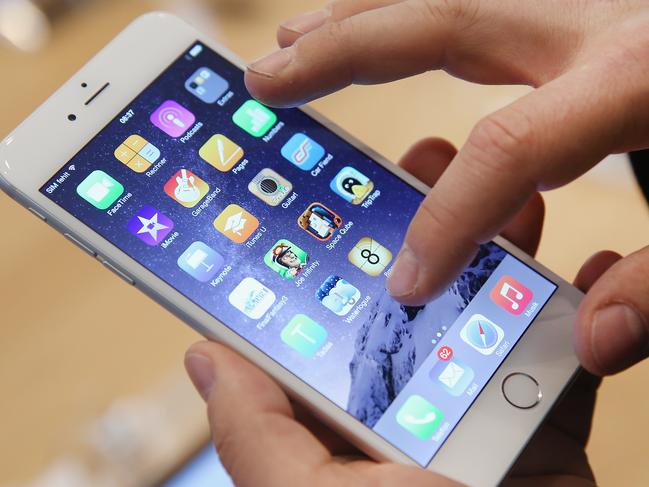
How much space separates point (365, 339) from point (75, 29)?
0.59 meters

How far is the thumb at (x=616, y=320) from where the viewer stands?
472mm

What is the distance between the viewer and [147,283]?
0.55 m

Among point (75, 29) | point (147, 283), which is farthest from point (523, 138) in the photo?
point (75, 29)

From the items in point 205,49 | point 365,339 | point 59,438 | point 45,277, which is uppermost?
point 205,49

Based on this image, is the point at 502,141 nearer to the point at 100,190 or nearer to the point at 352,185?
the point at 352,185

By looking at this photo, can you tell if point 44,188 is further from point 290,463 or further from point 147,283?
point 290,463

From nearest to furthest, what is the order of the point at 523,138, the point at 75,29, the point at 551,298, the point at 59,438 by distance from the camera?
the point at 523,138 → the point at 551,298 → the point at 59,438 → the point at 75,29

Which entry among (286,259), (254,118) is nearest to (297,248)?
(286,259)

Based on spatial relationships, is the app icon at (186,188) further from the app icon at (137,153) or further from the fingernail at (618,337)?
the fingernail at (618,337)

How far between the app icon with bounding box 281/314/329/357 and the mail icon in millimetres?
92

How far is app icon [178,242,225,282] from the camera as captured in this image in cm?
55

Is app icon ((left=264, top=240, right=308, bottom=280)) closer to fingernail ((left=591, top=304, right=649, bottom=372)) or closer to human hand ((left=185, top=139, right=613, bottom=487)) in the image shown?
human hand ((left=185, top=139, right=613, bottom=487))

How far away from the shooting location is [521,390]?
1.78 feet

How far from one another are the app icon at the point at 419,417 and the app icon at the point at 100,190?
266mm
